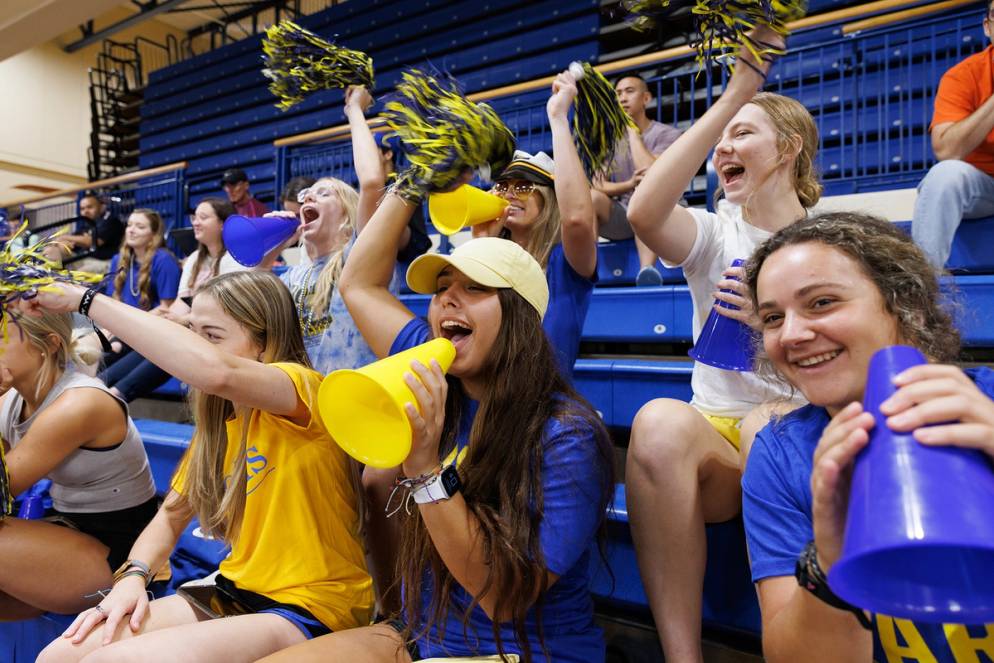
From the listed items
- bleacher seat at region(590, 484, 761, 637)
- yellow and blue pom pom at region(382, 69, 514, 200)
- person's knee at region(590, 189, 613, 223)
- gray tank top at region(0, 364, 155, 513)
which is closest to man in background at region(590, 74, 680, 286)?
person's knee at region(590, 189, 613, 223)

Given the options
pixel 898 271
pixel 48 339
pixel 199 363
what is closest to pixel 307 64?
pixel 48 339

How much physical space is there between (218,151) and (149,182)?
68.1 inches

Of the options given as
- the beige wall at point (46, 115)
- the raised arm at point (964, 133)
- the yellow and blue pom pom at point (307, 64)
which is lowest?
the raised arm at point (964, 133)

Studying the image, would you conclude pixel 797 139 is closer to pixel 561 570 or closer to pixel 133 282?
pixel 561 570

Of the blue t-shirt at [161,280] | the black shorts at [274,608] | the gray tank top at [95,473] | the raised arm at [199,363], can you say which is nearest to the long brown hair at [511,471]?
the black shorts at [274,608]

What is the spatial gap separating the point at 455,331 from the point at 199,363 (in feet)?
1.58

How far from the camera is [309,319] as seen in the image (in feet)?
6.97

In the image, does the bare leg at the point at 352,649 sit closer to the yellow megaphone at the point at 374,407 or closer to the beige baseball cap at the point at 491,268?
the yellow megaphone at the point at 374,407

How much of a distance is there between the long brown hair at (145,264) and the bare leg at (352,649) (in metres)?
3.34

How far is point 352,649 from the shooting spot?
1217 millimetres

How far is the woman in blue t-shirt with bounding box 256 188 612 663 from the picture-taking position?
3.42ft

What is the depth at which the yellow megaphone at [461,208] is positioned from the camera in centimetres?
162

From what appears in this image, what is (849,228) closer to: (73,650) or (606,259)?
(73,650)

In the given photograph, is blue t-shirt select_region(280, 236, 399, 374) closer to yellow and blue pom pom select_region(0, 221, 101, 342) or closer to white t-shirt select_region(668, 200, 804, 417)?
yellow and blue pom pom select_region(0, 221, 101, 342)
